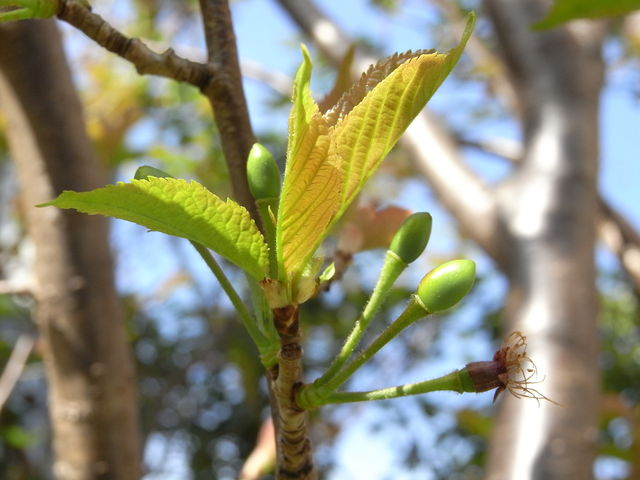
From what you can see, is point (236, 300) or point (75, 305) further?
point (75, 305)

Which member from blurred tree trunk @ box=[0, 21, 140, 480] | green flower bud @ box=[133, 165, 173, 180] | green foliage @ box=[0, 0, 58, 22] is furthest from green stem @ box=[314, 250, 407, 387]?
blurred tree trunk @ box=[0, 21, 140, 480]

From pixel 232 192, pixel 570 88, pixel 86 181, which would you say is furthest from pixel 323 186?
pixel 570 88

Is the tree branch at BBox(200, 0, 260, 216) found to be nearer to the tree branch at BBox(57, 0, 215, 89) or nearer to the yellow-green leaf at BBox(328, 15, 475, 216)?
the tree branch at BBox(57, 0, 215, 89)

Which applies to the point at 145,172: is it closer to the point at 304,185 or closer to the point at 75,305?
the point at 304,185

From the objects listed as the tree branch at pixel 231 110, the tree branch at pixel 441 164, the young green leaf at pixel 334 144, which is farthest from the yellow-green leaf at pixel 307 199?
the tree branch at pixel 441 164

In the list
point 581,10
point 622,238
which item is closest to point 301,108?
point 581,10

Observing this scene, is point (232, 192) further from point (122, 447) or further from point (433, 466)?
point (433, 466)

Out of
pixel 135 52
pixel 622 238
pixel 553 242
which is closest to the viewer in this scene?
pixel 135 52
